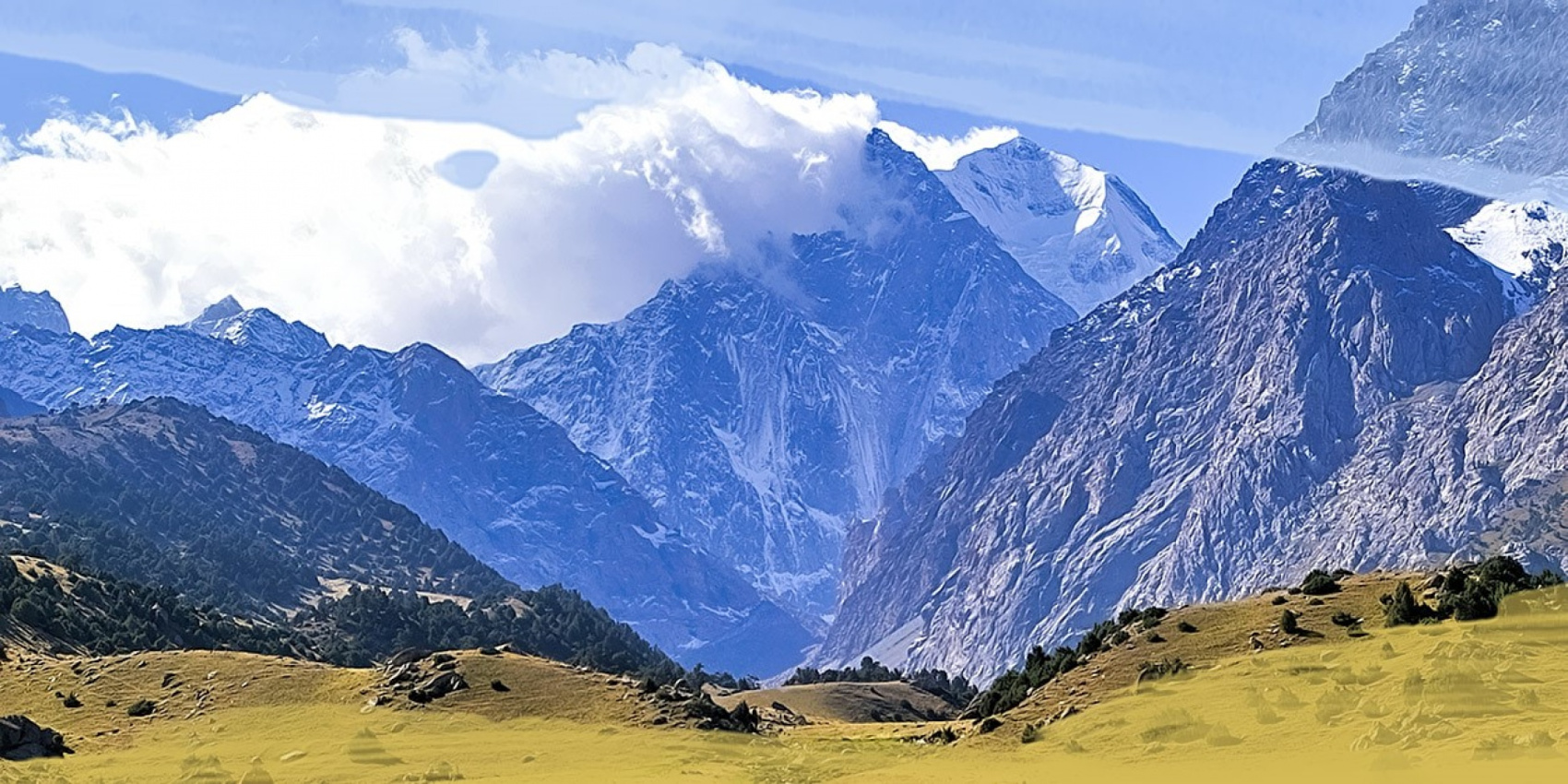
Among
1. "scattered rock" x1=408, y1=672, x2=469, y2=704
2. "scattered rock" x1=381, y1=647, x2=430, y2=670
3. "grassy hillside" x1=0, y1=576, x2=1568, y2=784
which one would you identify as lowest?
"grassy hillside" x1=0, y1=576, x2=1568, y2=784

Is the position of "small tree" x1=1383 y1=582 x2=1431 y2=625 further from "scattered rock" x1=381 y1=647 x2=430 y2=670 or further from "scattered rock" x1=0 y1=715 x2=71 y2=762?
"scattered rock" x1=0 y1=715 x2=71 y2=762

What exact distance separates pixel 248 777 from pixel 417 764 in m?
8.04

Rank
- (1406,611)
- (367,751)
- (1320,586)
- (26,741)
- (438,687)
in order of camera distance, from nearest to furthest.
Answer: (367,751), (1406,611), (26,741), (1320,586), (438,687)

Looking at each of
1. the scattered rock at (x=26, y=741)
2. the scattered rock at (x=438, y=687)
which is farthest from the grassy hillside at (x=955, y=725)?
the scattered rock at (x=26, y=741)

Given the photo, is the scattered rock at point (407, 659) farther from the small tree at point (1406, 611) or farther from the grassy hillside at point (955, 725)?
the small tree at point (1406, 611)

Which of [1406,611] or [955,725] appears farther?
[955,725]

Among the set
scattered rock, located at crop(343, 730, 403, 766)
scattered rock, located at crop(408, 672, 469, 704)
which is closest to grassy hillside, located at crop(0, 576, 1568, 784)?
scattered rock, located at crop(343, 730, 403, 766)

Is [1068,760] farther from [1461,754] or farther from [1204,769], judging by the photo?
[1461,754]

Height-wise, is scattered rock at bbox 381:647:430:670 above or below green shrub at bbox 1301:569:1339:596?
above

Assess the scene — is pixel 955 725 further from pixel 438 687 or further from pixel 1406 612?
pixel 438 687

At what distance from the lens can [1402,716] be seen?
7081 cm

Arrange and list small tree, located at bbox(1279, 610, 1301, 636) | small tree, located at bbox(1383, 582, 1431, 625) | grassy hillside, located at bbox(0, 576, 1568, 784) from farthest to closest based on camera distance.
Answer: small tree, located at bbox(1279, 610, 1301, 636)
small tree, located at bbox(1383, 582, 1431, 625)
grassy hillside, located at bbox(0, 576, 1568, 784)

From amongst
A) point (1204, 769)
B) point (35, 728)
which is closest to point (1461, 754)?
point (1204, 769)

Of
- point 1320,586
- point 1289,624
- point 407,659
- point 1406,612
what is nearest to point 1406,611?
point 1406,612
